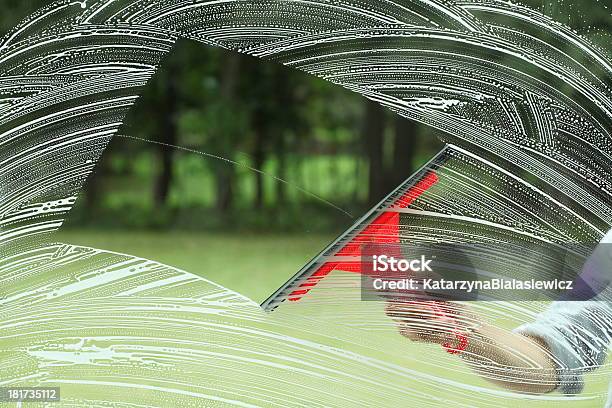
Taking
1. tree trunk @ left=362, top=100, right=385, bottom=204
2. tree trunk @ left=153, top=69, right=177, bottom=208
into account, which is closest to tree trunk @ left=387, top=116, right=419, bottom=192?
tree trunk @ left=362, top=100, right=385, bottom=204

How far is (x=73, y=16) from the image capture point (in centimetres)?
122

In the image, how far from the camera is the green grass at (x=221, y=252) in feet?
→ 9.58

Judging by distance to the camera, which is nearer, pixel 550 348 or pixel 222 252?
pixel 550 348

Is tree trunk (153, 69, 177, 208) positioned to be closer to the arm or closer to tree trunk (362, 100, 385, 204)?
tree trunk (362, 100, 385, 204)

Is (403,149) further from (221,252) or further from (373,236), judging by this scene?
(373,236)

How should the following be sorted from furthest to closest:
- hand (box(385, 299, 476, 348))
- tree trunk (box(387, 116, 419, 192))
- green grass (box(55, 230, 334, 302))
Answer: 1. tree trunk (box(387, 116, 419, 192))
2. green grass (box(55, 230, 334, 302))
3. hand (box(385, 299, 476, 348))

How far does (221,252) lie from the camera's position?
390 centimetres

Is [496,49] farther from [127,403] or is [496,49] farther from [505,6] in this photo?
[127,403]

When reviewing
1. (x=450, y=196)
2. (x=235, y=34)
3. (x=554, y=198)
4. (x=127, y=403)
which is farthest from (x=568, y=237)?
(x=127, y=403)

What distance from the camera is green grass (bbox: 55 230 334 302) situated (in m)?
2.92

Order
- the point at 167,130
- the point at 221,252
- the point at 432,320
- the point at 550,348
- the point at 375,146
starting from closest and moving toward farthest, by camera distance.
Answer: the point at 550,348, the point at 432,320, the point at 221,252, the point at 375,146, the point at 167,130

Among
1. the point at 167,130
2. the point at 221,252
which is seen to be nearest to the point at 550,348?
the point at 221,252

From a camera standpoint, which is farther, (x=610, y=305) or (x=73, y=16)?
(x=73, y=16)

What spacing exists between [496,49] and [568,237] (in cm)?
33
